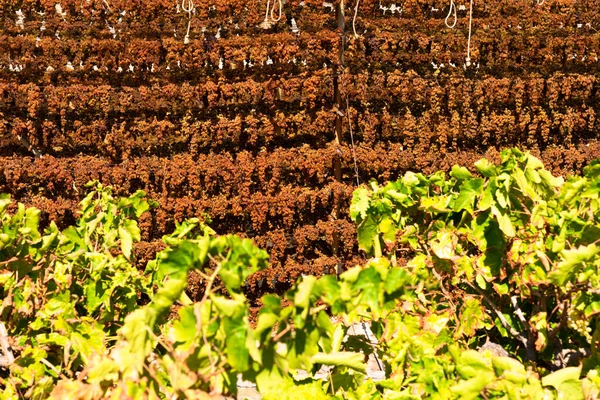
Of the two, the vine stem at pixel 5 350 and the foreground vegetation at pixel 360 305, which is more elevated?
the foreground vegetation at pixel 360 305

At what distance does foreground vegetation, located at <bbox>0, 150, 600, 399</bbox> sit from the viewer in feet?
4.70

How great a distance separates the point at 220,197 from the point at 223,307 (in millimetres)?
2870

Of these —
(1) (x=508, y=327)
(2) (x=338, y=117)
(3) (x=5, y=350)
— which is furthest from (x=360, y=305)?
(2) (x=338, y=117)

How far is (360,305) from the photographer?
1.56 meters

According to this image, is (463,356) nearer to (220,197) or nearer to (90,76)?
(220,197)

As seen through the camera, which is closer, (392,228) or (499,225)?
(499,225)

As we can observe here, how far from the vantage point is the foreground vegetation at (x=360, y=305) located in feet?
4.70

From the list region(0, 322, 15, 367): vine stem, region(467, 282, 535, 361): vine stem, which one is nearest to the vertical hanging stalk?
region(467, 282, 535, 361): vine stem

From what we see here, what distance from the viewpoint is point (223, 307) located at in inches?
54.5

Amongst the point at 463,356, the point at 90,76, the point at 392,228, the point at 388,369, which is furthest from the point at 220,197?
the point at 463,356

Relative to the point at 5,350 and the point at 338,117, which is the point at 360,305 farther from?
the point at 338,117

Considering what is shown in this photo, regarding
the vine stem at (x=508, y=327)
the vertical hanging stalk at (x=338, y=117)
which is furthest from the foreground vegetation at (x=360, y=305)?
the vertical hanging stalk at (x=338, y=117)

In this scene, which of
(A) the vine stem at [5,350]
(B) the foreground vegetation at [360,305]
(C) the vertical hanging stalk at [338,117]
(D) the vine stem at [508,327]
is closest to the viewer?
(B) the foreground vegetation at [360,305]

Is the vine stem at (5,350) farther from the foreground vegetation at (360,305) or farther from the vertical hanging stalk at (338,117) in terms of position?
the vertical hanging stalk at (338,117)
